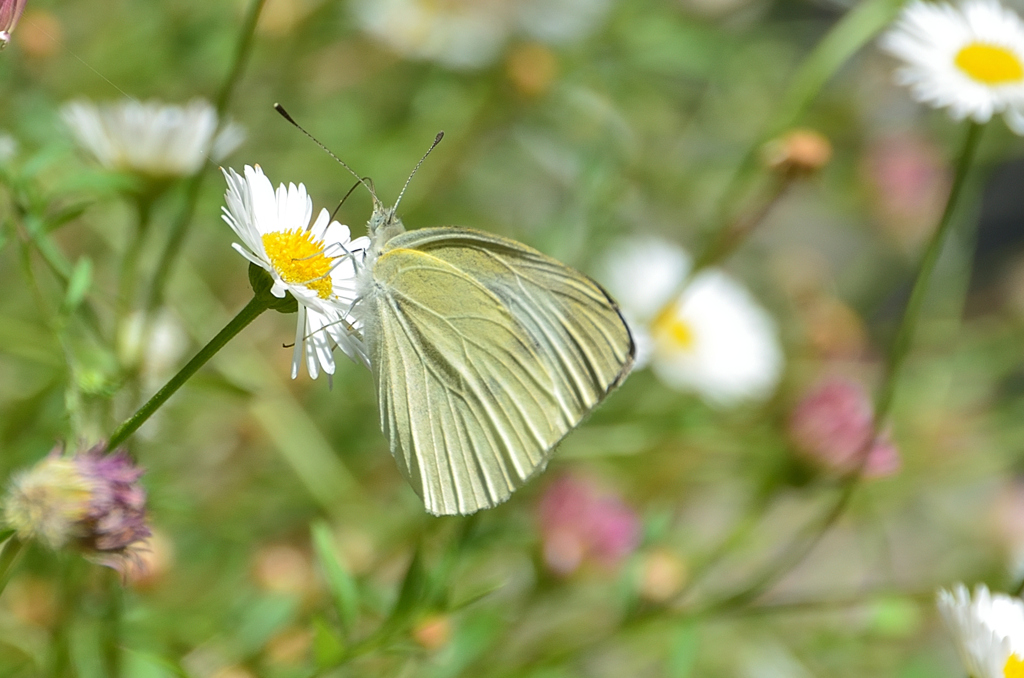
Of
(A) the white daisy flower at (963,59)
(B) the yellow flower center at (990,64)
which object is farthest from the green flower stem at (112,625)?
(B) the yellow flower center at (990,64)

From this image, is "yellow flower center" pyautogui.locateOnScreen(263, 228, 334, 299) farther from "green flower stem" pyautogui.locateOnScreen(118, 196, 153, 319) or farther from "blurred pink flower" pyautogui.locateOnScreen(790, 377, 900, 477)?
"blurred pink flower" pyautogui.locateOnScreen(790, 377, 900, 477)

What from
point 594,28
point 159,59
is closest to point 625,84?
point 594,28

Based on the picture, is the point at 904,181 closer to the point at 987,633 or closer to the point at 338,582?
the point at 987,633

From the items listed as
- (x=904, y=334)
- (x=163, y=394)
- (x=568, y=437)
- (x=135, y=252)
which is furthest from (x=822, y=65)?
(x=163, y=394)

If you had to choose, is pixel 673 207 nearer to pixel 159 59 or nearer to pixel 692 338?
pixel 692 338

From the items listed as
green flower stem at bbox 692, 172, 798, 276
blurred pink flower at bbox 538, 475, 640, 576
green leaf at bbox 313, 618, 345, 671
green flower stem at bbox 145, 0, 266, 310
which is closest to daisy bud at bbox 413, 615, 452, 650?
green leaf at bbox 313, 618, 345, 671

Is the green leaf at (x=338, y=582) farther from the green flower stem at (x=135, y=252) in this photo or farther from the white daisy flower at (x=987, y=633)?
the white daisy flower at (x=987, y=633)
